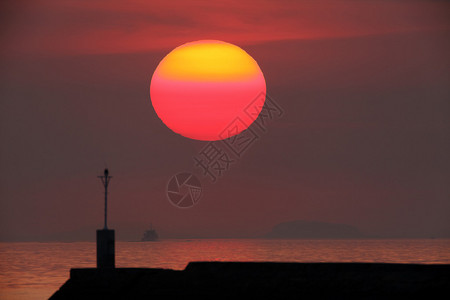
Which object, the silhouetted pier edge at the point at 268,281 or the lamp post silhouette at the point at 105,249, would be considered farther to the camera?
the lamp post silhouette at the point at 105,249

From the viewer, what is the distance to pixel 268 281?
32312 millimetres

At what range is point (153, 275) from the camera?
35000 millimetres

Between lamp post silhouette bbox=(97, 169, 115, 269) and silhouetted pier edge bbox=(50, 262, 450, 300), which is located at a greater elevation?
lamp post silhouette bbox=(97, 169, 115, 269)

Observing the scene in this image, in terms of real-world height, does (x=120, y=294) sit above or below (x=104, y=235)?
below

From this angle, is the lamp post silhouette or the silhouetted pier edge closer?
the silhouetted pier edge

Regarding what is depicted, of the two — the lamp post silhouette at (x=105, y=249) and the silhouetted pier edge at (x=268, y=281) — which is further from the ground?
the lamp post silhouette at (x=105, y=249)

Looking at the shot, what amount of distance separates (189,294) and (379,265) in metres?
8.65

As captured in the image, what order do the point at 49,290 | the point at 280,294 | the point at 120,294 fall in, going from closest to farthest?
the point at 280,294, the point at 120,294, the point at 49,290

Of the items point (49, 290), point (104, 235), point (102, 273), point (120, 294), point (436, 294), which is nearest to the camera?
point (436, 294)

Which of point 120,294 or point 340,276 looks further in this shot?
point 120,294

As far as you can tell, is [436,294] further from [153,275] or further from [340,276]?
[153,275]

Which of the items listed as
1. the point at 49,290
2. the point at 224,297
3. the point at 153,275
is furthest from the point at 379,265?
the point at 49,290

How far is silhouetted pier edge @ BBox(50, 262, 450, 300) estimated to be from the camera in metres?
30.0

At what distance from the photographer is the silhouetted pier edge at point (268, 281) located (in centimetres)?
2995
